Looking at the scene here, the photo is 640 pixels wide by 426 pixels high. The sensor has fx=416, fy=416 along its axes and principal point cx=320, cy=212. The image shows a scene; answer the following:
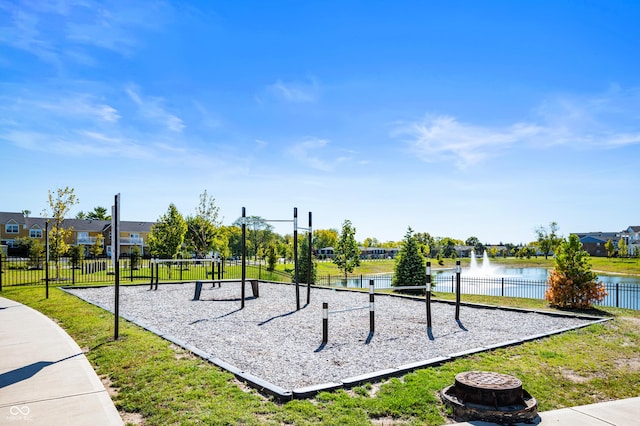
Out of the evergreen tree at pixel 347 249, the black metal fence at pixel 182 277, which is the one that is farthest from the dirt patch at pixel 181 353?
the evergreen tree at pixel 347 249

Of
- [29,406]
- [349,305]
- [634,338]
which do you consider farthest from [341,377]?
[349,305]

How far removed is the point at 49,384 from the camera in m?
5.29

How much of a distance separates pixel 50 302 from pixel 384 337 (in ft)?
35.3

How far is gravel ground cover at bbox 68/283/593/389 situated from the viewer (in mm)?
6359

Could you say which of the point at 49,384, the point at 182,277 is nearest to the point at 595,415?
the point at 49,384

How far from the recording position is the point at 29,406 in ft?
15.0

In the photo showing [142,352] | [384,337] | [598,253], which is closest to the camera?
[142,352]

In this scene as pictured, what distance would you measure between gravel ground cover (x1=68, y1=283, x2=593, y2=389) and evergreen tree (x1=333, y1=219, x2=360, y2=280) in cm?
2130

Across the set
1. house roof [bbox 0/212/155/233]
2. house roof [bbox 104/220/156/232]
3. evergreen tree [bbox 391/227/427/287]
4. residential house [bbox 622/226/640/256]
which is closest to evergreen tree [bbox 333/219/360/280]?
evergreen tree [bbox 391/227/427/287]

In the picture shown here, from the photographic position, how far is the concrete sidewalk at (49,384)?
431cm

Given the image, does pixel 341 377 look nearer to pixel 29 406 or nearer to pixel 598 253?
pixel 29 406

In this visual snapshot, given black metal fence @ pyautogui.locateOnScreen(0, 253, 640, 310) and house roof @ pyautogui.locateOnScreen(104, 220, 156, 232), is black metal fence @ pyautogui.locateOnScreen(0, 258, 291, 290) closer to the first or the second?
black metal fence @ pyautogui.locateOnScreen(0, 253, 640, 310)

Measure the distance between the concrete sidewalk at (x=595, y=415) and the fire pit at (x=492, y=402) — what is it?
0.30 feet

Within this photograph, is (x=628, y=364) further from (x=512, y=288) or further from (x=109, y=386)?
(x=512, y=288)
